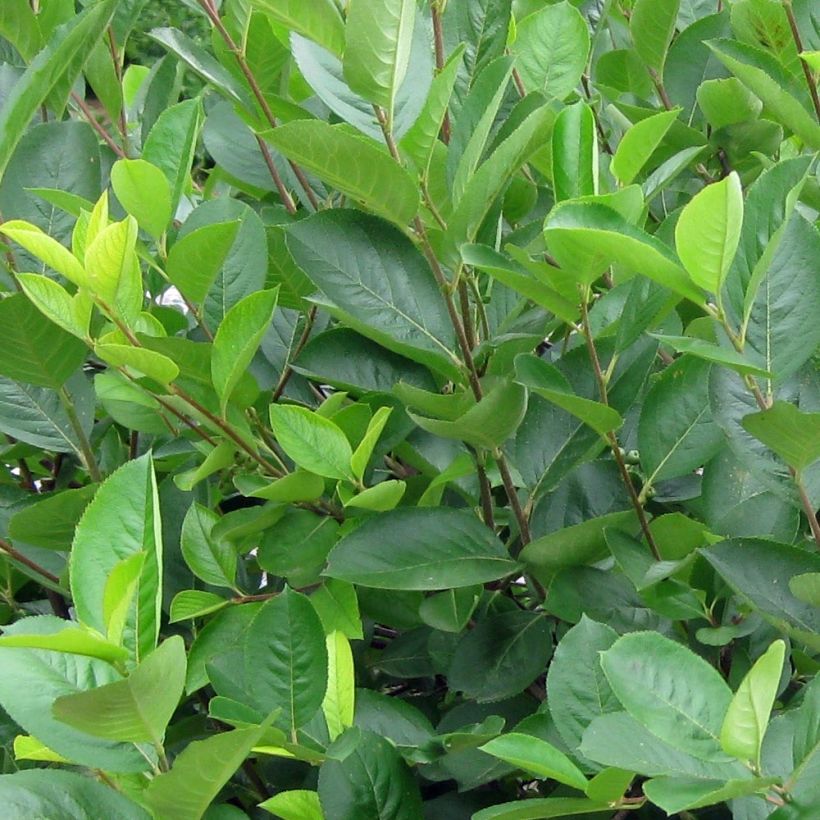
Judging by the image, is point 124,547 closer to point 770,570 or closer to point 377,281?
point 377,281

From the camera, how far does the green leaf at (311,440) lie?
0.83 m

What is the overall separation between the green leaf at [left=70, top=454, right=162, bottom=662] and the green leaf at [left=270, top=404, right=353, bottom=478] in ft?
0.38

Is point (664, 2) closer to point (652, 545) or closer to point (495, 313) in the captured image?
point (495, 313)

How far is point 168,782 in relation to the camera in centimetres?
64

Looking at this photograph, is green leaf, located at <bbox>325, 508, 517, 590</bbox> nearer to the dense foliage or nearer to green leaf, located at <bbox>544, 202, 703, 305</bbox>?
the dense foliage

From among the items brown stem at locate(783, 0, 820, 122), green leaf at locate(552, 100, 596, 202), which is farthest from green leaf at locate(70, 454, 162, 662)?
brown stem at locate(783, 0, 820, 122)

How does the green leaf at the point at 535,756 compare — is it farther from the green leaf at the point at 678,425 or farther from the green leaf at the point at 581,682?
the green leaf at the point at 678,425

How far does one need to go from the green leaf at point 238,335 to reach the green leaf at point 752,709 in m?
0.40

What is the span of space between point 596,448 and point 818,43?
534 mm

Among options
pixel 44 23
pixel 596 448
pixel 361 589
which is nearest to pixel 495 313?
pixel 596 448

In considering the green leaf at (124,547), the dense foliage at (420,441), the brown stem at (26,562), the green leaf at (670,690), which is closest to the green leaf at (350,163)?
the dense foliage at (420,441)

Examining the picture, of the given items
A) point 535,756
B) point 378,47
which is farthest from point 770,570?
point 378,47

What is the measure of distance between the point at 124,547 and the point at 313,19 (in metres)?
0.38

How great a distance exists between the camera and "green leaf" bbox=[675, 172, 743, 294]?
65cm
